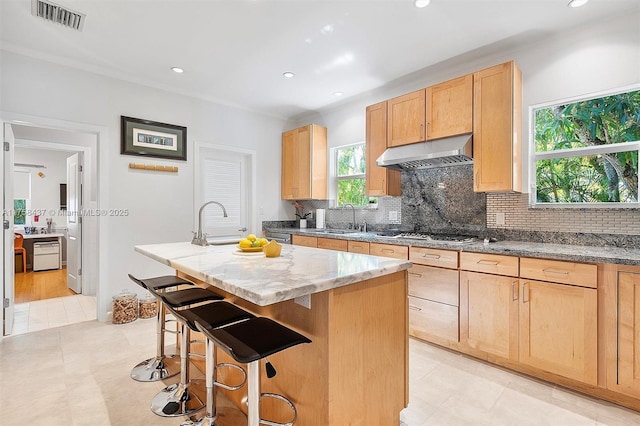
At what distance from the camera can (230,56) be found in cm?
306

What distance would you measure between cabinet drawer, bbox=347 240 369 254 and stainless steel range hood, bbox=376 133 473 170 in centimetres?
88

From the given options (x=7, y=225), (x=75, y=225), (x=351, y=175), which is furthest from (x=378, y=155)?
(x=75, y=225)

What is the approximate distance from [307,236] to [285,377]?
2.45 meters

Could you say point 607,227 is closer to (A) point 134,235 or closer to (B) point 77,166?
(A) point 134,235

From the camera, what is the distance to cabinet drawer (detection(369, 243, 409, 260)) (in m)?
2.98

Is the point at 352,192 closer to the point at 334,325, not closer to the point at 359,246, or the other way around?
the point at 359,246

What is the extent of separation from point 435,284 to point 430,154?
1.21 metres

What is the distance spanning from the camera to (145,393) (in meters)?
2.10

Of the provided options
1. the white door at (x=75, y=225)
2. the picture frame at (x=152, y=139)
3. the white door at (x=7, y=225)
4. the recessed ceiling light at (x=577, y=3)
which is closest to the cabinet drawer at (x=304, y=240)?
the picture frame at (x=152, y=139)

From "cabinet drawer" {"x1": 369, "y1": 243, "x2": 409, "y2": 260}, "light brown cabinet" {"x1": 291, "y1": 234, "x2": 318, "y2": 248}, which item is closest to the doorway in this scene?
"light brown cabinet" {"x1": 291, "y1": 234, "x2": 318, "y2": 248}

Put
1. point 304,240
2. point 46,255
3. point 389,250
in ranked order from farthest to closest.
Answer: point 46,255
point 304,240
point 389,250

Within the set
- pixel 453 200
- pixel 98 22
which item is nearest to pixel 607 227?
pixel 453 200

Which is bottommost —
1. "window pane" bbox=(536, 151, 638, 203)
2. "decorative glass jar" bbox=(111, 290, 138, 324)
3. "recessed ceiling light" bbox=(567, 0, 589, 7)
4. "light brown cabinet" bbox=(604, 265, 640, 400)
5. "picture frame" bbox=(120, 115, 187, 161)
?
"decorative glass jar" bbox=(111, 290, 138, 324)

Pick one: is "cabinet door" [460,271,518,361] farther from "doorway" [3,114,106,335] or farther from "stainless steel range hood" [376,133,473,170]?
"doorway" [3,114,106,335]
